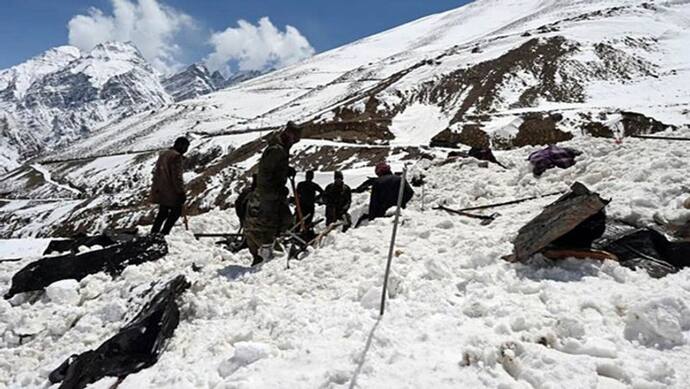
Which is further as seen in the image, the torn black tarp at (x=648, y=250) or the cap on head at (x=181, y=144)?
the cap on head at (x=181, y=144)

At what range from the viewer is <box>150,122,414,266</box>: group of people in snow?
22.5 ft

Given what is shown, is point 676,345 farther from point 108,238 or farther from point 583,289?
point 108,238

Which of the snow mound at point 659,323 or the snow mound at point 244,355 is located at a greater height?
the snow mound at point 244,355

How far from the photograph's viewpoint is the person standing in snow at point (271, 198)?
6.78 metres

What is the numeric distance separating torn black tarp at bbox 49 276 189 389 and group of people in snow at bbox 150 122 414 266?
235 centimetres

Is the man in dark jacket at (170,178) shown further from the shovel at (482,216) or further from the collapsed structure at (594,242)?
the collapsed structure at (594,242)

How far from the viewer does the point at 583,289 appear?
4.23m

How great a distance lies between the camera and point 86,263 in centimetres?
675

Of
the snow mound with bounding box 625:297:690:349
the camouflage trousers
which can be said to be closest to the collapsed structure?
the snow mound with bounding box 625:297:690:349

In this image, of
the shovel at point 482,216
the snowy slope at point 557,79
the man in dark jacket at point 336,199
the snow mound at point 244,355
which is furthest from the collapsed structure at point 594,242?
the snowy slope at point 557,79

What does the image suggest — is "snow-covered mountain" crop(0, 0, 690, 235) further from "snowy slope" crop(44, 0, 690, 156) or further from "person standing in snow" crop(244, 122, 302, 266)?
"person standing in snow" crop(244, 122, 302, 266)

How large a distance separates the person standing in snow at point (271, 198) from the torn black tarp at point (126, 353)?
2357 millimetres

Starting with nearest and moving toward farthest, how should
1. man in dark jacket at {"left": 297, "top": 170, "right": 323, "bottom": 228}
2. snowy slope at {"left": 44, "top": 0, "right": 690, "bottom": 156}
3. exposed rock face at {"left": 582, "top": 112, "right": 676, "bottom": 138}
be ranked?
man in dark jacket at {"left": 297, "top": 170, "right": 323, "bottom": 228}, exposed rock face at {"left": 582, "top": 112, "right": 676, "bottom": 138}, snowy slope at {"left": 44, "top": 0, "right": 690, "bottom": 156}

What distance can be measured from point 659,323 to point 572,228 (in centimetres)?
157
